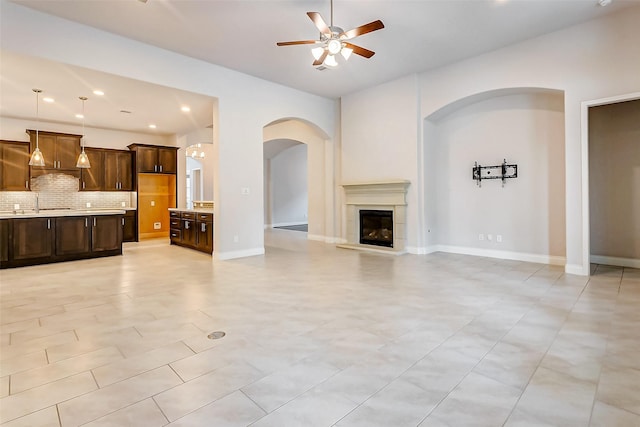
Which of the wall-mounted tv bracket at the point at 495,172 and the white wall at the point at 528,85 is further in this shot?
the wall-mounted tv bracket at the point at 495,172

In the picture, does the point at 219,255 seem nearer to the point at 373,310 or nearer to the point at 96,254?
the point at 96,254

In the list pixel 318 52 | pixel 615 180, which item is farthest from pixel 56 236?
pixel 615 180

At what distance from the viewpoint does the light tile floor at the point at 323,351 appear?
1.72m

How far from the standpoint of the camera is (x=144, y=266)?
559cm

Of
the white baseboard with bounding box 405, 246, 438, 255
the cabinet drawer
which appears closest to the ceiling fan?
the cabinet drawer

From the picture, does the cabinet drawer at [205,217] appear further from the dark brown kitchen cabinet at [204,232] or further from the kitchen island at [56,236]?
the kitchen island at [56,236]

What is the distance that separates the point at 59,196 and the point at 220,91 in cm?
556

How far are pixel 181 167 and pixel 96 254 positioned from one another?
13.3 feet

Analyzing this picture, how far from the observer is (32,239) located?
5.59 m

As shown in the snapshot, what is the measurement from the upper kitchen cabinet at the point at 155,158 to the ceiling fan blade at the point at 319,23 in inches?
286

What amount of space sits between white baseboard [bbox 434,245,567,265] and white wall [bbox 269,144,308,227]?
7646 mm

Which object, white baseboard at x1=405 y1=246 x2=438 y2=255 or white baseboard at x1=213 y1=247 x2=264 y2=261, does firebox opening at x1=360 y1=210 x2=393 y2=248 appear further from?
white baseboard at x1=213 y1=247 x2=264 y2=261

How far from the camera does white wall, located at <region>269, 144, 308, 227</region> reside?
13.1 meters

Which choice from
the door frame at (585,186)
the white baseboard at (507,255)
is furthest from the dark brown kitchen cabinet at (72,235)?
the door frame at (585,186)
